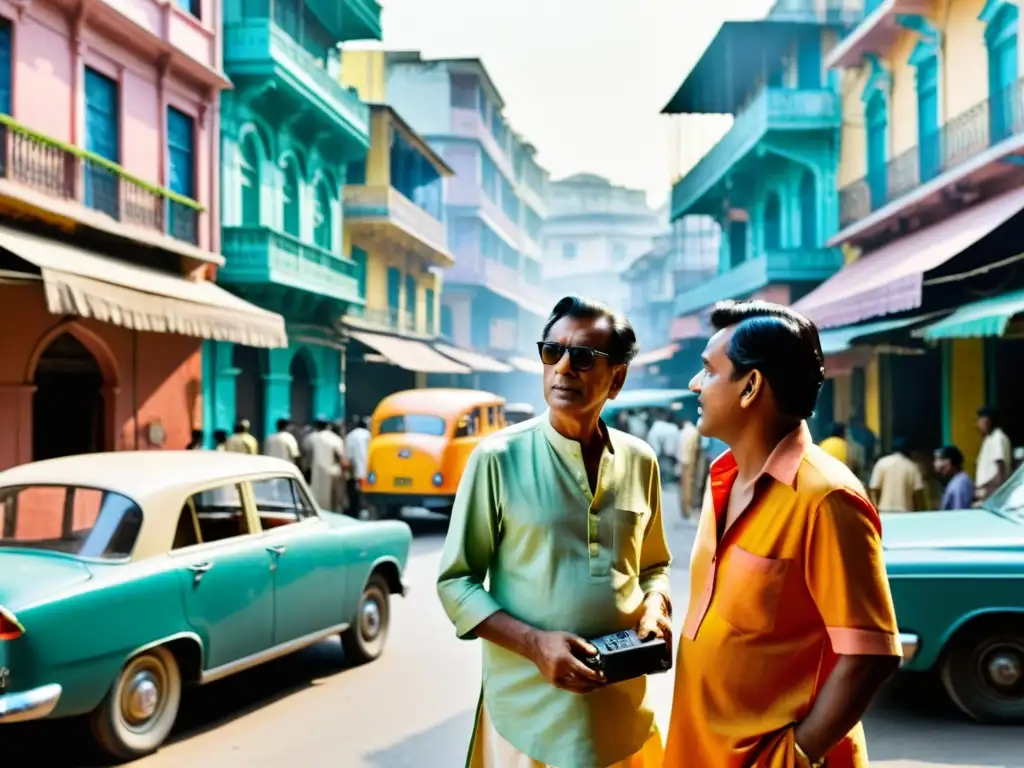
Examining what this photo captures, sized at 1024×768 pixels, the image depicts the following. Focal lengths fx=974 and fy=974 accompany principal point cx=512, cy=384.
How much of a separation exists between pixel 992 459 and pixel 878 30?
1184 cm

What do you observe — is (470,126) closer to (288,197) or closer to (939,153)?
(288,197)

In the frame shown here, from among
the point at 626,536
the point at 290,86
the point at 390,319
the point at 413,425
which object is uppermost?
the point at 290,86

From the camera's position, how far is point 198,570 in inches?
207

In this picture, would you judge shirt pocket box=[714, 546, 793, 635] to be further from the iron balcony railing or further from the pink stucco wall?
the iron balcony railing

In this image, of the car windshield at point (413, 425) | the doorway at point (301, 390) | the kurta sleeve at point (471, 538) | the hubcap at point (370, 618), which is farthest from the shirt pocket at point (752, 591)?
the doorway at point (301, 390)

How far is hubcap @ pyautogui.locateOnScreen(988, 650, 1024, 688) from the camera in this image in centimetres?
542

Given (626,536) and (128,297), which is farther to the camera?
(128,297)

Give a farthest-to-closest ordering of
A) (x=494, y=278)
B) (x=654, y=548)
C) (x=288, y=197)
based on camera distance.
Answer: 1. (x=494, y=278)
2. (x=288, y=197)
3. (x=654, y=548)

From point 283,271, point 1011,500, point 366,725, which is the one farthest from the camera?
point 283,271

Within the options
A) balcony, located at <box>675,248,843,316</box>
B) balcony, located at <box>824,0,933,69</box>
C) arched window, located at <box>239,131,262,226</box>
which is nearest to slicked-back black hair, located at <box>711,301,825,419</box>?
balcony, located at <box>824,0,933,69</box>

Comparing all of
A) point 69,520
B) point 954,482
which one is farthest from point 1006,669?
point 69,520

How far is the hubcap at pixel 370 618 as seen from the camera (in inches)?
277

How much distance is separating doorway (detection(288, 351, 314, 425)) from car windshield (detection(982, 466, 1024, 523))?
58.7 ft

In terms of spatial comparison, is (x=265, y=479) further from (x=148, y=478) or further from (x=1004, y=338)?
(x=1004, y=338)
